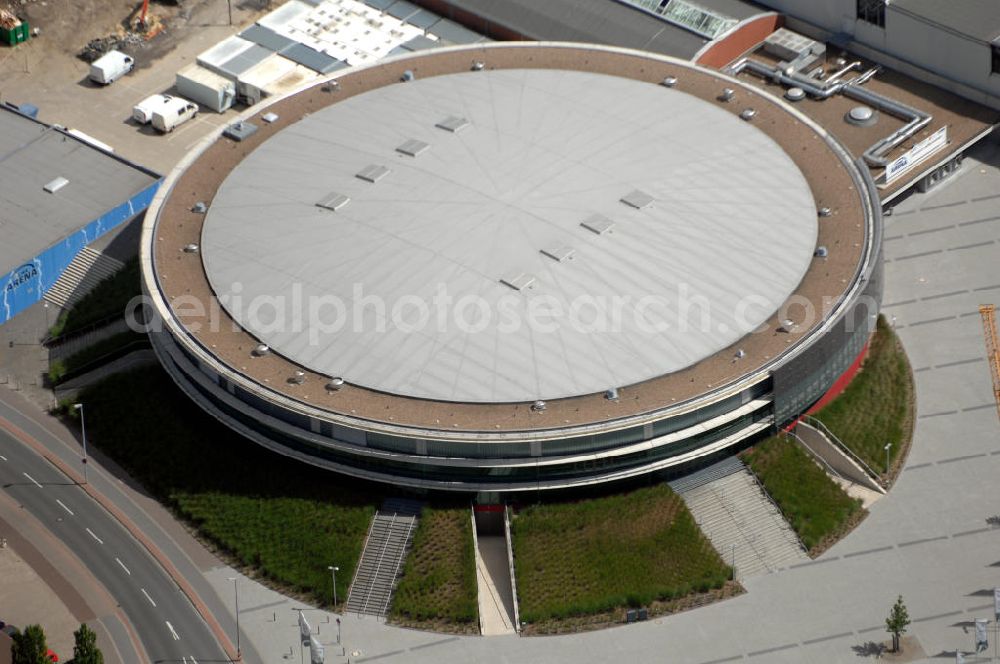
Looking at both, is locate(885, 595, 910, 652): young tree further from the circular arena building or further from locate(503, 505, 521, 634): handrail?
locate(503, 505, 521, 634): handrail

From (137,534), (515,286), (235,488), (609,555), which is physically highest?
(515,286)

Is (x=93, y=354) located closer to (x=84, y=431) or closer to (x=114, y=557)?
(x=84, y=431)

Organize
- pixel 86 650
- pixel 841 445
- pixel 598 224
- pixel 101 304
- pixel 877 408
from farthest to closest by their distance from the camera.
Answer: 1. pixel 101 304
2. pixel 877 408
3. pixel 598 224
4. pixel 841 445
5. pixel 86 650

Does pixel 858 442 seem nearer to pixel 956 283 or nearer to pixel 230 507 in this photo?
pixel 956 283

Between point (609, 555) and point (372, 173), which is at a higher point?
point (372, 173)

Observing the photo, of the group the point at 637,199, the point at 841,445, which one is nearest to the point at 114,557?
the point at 637,199

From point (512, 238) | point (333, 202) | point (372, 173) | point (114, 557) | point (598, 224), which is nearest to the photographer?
point (114, 557)

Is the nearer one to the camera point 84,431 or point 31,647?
point 31,647
